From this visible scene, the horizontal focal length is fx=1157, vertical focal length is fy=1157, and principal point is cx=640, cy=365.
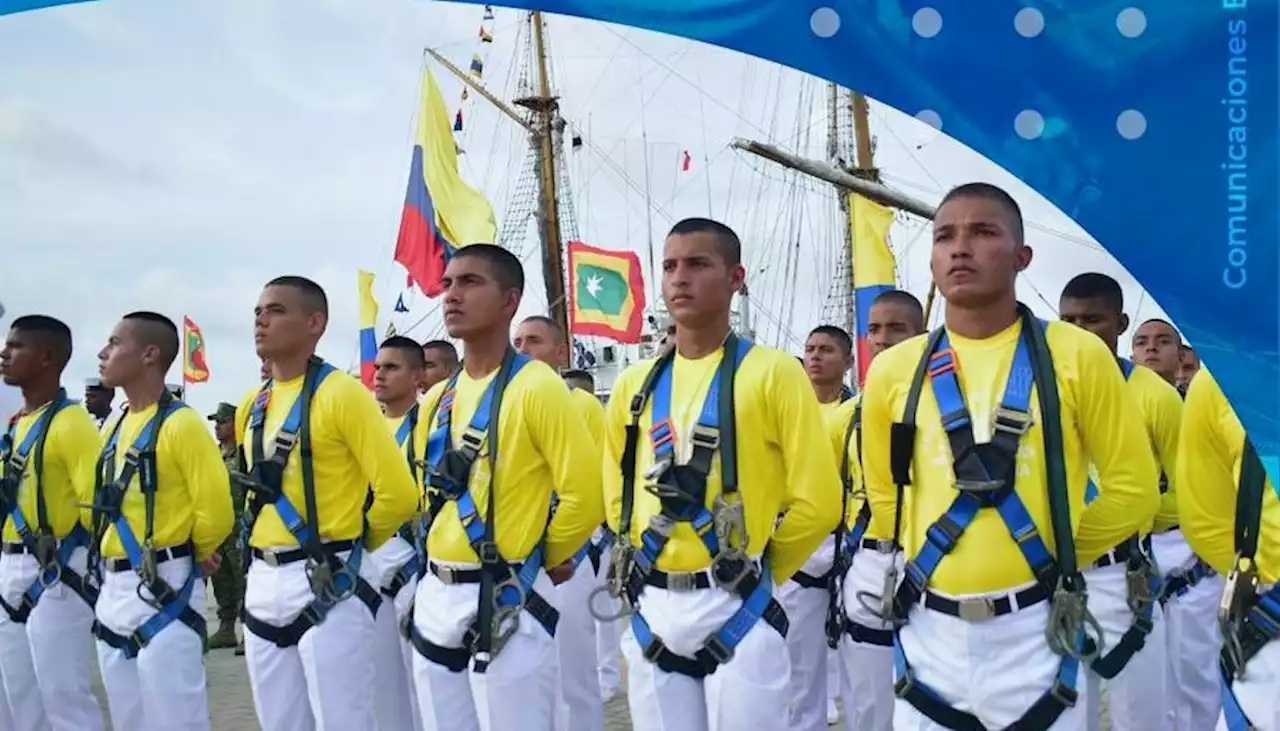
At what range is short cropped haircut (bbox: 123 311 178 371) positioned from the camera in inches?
275

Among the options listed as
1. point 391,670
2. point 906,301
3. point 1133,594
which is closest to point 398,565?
point 391,670

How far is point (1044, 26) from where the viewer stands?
221cm

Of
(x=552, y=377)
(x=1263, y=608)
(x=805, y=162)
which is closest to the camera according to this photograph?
(x=1263, y=608)

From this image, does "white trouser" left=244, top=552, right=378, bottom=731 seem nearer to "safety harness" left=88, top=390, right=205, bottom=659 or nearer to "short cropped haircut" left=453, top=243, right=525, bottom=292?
"safety harness" left=88, top=390, right=205, bottom=659

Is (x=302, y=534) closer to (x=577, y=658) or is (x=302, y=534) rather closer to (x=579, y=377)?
(x=577, y=658)

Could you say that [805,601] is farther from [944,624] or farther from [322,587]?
[944,624]

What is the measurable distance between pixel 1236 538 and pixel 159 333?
19.5 feet

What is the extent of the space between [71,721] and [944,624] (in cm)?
585

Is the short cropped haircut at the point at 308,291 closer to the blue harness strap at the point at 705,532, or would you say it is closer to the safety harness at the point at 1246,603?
the blue harness strap at the point at 705,532

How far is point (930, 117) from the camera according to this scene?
2242 mm

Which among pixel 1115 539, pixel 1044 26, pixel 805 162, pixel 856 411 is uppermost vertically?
pixel 805 162

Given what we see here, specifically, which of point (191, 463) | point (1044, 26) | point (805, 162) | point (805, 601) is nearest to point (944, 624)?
point (1044, 26)

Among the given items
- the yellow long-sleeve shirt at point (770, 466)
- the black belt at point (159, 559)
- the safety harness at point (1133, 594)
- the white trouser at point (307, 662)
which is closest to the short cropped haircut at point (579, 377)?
the black belt at point (159, 559)
